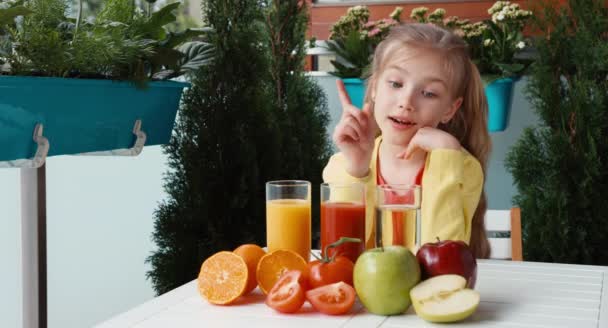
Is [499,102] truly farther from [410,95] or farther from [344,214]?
[344,214]

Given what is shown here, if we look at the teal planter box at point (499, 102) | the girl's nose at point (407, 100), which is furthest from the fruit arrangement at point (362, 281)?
the teal planter box at point (499, 102)

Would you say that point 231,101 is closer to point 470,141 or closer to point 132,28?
point 132,28

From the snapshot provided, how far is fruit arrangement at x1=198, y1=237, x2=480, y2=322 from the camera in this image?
1.25 meters

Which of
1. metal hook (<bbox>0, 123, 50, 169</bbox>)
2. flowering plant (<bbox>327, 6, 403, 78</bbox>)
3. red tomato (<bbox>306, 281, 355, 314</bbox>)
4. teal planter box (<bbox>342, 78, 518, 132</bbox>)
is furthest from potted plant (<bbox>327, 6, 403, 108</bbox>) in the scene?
red tomato (<bbox>306, 281, 355, 314</bbox>)

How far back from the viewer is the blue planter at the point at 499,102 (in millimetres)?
3160

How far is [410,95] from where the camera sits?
183cm

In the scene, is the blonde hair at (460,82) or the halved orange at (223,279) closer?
the halved orange at (223,279)

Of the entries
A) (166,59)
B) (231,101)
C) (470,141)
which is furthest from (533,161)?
(166,59)

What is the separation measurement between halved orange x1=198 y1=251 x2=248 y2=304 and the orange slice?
0.02 meters

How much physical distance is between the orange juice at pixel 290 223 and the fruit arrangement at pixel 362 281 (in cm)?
10

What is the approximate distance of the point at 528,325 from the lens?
1.23m

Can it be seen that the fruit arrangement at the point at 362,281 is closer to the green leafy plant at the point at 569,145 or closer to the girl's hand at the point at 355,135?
the girl's hand at the point at 355,135

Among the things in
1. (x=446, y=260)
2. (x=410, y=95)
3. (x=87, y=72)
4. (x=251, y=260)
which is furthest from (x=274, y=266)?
(x=87, y=72)

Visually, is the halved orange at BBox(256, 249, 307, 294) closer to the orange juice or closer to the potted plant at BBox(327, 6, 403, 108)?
the orange juice
